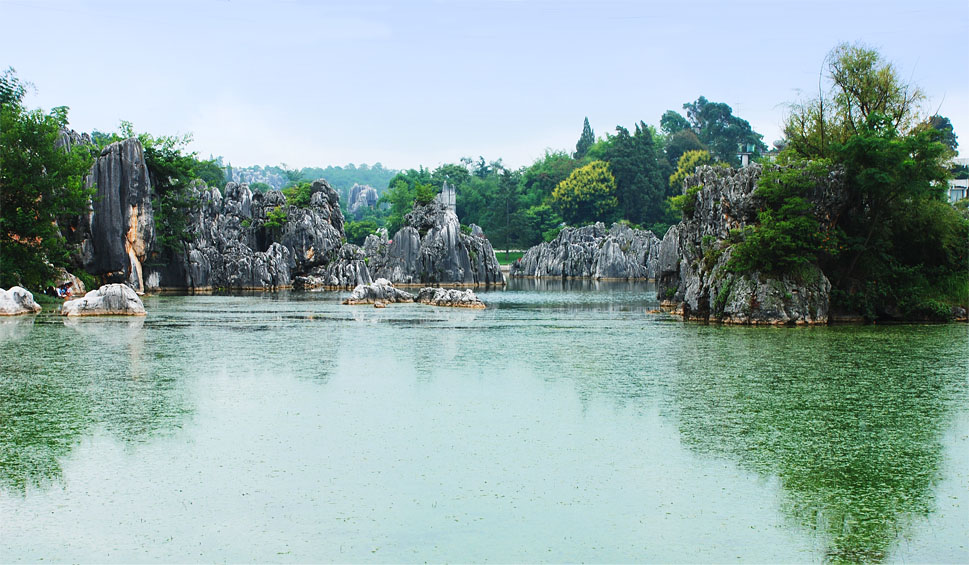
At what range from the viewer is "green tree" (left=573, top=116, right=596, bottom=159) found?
125438 millimetres

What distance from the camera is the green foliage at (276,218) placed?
200 feet

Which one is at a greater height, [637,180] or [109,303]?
[637,180]

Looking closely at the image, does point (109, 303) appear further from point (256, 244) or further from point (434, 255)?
point (434, 255)

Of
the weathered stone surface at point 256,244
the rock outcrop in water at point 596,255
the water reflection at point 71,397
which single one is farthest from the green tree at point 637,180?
the water reflection at point 71,397

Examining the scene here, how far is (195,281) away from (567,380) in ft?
134

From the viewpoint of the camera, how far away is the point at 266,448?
10.4m

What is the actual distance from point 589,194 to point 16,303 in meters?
74.5

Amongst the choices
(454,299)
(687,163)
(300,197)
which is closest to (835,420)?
(454,299)

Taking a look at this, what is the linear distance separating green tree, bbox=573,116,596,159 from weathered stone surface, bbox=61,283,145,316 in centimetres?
9880

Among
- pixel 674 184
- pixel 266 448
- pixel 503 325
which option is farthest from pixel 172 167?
pixel 674 184

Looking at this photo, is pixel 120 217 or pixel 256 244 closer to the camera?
pixel 120 217

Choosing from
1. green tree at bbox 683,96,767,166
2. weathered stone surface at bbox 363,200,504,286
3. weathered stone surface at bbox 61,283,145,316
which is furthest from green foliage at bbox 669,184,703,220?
green tree at bbox 683,96,767,166

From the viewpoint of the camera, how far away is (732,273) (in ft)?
90.4

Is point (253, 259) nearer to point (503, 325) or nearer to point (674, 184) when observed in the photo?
point (503, 325)
